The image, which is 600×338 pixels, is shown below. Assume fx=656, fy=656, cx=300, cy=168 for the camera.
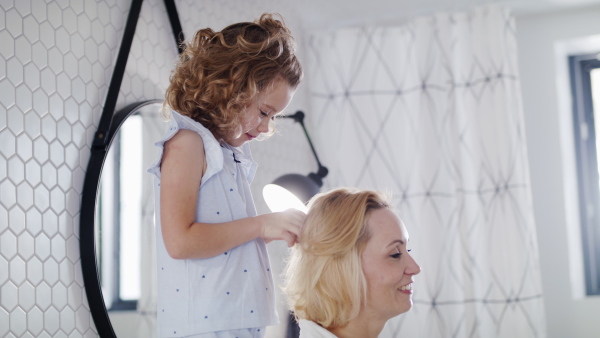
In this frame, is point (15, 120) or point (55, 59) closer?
point (15, 120)

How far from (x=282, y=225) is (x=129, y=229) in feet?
1.91

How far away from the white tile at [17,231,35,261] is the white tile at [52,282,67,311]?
106 mm

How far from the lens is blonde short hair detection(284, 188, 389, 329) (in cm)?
137

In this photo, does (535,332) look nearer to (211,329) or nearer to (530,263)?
(530,263)

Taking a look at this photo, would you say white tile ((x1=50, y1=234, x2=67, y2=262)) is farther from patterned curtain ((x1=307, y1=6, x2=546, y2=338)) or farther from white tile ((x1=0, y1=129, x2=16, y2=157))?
patterned curtain ((x1=307, y1=6, x2=546, y2=338))

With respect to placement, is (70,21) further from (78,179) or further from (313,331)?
(313,331)

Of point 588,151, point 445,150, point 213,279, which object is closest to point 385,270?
point 213,279

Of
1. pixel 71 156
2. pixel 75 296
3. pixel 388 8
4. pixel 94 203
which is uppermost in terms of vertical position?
pixel 388 8

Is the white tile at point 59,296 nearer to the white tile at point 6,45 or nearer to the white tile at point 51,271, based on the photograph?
the white tile at point 51,271

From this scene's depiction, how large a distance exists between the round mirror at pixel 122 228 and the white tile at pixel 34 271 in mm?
117

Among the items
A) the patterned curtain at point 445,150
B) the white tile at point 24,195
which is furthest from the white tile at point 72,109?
the patterned curtain at point 445,150

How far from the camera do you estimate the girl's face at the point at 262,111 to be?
1.33m

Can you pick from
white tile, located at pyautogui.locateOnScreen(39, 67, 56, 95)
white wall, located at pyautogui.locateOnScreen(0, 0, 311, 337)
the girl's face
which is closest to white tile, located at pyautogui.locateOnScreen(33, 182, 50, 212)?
white wall, located at pyautogui.locateOnScreen(0, 0, 311, 337)

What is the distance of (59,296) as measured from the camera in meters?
1.47
